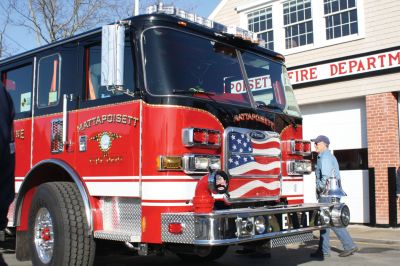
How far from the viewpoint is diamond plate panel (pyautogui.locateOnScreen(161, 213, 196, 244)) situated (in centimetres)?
430

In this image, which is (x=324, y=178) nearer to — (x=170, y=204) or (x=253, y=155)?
(x=253, y=155)

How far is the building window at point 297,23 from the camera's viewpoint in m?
13.7

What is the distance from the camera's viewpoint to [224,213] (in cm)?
436

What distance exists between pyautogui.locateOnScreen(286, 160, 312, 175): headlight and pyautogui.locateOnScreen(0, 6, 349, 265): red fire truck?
0.02 metres

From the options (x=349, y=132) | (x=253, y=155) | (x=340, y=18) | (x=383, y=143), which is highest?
(x=340, y=18)

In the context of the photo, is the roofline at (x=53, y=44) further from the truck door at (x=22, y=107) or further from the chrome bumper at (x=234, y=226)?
the chrome bumper at (x=234, y=226)

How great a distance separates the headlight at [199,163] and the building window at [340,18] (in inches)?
355

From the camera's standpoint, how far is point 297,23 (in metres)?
13.9

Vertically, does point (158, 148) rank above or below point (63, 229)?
above

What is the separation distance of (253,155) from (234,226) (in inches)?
Answer: 43.8

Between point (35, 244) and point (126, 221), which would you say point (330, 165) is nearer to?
point (126, 221)

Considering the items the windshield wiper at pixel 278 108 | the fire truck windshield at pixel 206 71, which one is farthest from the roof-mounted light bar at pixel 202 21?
the windshield wiper at pixel 278 108

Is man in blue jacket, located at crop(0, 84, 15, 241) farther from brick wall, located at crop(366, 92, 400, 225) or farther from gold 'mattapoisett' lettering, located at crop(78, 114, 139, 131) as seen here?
brick wall, located at crop(366, 92, 400, 225)

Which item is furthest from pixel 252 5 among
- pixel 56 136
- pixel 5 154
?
pixel 5 154
